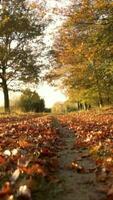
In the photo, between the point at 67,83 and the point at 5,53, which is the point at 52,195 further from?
the point at 67,83

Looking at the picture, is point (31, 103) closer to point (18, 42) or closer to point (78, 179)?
point (18, 42)

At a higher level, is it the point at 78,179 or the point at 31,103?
the point at 31,103

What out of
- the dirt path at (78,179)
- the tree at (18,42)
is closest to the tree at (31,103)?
the tree at (18,42)

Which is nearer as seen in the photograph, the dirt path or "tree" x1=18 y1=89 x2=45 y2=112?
the dirt path

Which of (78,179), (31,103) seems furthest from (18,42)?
(78,179)

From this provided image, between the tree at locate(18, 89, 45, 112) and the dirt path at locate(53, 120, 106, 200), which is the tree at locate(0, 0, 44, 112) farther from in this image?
the dirt path at locate(53, 120, 106, 200)

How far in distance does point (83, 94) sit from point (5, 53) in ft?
39.4

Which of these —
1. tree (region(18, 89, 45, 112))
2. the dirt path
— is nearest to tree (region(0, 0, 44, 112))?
tree (region(18, 89, 45, 112))

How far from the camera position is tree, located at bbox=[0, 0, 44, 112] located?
39.8m

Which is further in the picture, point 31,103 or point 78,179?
point 31,103

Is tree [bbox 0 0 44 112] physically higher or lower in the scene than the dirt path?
higher

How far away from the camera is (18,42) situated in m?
42.3

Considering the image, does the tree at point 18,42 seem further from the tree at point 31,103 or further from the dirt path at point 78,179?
the dirt path at point 78,179

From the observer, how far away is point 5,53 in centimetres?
4088
